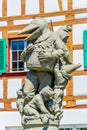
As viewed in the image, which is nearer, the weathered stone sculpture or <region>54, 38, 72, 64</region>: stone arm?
the weathered stone sculpture

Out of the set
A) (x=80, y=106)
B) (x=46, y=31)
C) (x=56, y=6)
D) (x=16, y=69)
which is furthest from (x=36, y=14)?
(x=46, y=31)

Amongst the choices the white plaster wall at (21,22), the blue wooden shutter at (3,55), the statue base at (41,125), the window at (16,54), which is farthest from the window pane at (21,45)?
the statue base at (41,125)

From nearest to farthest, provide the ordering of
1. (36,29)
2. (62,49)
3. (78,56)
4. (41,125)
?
(41,125)
(62,49)
(36,29)
(78,56)

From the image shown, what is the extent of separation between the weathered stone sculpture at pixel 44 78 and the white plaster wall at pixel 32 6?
773 cm

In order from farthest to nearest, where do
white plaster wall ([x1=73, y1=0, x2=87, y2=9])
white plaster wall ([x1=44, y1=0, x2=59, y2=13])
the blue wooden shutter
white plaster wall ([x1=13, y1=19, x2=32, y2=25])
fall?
white plaster wall ([x1=13, y1=19, x2=32, y2=25]) < the blue wooden shutter < white plaster wall ([x1=44, y1=0, x2=59, y2=13]) < white plaster wall ([x1=73, y1=0, x2=87, y2=9])

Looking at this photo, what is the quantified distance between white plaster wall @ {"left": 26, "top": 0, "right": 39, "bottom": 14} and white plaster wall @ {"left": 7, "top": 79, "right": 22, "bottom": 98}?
6.14 feet

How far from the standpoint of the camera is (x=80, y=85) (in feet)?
43.3

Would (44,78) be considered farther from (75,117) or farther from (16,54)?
(16,54)

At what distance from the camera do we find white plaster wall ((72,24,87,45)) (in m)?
13.4

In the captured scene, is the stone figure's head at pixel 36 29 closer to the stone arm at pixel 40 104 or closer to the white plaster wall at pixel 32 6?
the stone arm at pixel 40 104

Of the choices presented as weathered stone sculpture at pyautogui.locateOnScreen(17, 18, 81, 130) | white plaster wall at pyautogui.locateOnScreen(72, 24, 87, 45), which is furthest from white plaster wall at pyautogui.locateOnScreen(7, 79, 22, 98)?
weathered stone sculpture at pyautogui.locateOnScreen(17, 18, 81, 130)

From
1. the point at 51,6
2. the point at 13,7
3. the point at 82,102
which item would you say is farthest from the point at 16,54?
the point at 82,102

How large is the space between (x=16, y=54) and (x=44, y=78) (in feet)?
26.2

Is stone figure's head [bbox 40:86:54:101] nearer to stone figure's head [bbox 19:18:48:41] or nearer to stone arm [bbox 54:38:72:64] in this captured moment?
Result: stone arm [bbox 54:38:72:64]
